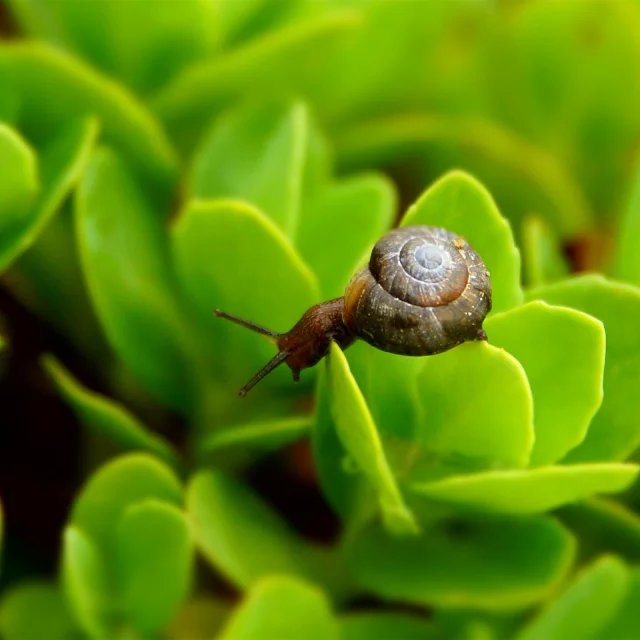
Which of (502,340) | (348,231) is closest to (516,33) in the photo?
(348,231)

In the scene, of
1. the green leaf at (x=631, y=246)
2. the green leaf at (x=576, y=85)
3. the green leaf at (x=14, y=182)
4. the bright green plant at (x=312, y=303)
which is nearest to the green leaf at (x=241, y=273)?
the bright green plant at (x=312, y=303)

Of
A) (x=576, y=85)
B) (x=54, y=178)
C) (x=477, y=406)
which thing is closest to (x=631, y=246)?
(x=477, y=406)

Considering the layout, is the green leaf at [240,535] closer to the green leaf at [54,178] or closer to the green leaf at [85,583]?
the green leaf at [85,583]

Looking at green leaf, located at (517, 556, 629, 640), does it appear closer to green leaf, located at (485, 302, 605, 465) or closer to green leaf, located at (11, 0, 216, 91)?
green leaf, located at (485, 302, 605, 465)

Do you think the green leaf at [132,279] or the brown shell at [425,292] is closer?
the brown shell at [425,292]

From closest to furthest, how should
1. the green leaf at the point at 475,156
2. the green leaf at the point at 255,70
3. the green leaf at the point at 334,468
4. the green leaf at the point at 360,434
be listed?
1. the green leaf at the point at 360,434
2. the green leaf at the point at 334,468
3. the green leaf at the point at 255,70
4. the green leaf at the point at 475,156

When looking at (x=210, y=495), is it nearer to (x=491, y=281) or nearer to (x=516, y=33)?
(x=491, y=281)
